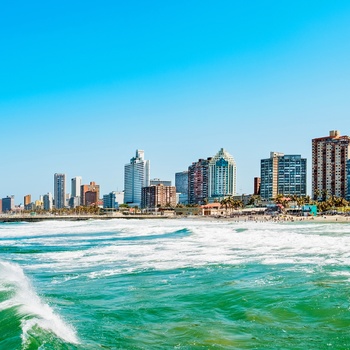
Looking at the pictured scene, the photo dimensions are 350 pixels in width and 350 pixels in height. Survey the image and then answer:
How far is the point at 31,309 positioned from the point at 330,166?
6759 inches

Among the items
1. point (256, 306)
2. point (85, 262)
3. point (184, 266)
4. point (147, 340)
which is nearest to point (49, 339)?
point (147, 340)

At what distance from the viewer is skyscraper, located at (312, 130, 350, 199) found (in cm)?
17050

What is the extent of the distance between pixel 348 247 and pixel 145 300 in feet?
73.3

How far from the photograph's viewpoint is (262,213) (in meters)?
154

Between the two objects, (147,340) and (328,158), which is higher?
(328,158)

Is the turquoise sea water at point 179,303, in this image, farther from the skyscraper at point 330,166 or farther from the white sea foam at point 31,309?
the skyscraper at point 330,166

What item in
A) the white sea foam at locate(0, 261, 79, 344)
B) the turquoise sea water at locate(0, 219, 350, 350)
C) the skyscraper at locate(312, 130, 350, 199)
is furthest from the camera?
the skyscraper at locate(312, 130, 350, 199)

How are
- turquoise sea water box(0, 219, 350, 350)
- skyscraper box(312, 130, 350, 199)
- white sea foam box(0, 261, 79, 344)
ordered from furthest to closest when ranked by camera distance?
skyscraper box(312, 130, 350, 199)
white sea foam box(0, 261, 79, 344)
turquoise sea water box(0, 219, 350, 350)

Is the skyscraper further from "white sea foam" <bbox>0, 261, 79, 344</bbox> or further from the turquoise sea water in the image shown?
"white sea foam" <bbox>0, 261, 79, 344</bbox>

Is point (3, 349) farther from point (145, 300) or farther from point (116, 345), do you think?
point (145, 300)

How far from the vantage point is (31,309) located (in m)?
15.5

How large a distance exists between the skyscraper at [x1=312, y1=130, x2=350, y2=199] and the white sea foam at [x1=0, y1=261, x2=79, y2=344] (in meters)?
162

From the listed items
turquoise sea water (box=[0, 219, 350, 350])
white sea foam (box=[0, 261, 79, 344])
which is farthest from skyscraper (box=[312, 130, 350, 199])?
white sea foam (box=[0, 261, 79, 344])

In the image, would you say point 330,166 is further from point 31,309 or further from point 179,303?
point 31,309
